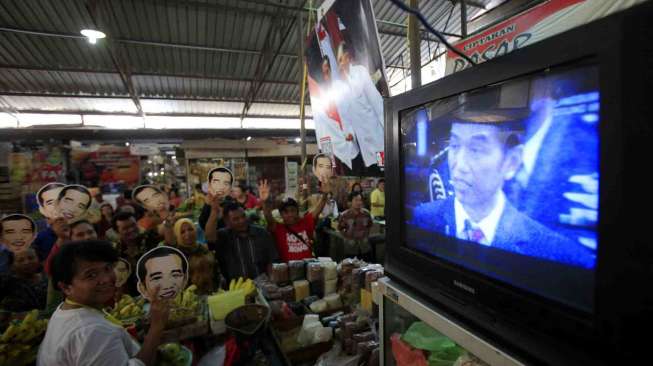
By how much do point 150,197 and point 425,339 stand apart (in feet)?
7.75

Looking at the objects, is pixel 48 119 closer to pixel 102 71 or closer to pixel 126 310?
pixel 102 71

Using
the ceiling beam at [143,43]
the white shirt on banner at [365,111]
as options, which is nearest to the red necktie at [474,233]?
the white shirt on banner at [365,111]

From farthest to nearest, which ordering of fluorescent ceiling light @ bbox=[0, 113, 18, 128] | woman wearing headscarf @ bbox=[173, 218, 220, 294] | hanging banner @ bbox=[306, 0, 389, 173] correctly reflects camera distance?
fluorescent ceiling light @ bbox=[0, 113, 18, 128] < woman wearing headscarf @ bbox=[173, 218, 220, 294] < hanging banner @ bbox=[306, 0, 389, 173]

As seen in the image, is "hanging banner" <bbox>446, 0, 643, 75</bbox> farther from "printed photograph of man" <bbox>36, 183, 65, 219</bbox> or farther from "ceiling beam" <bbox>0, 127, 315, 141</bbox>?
"ceiling beam" <bbox>0, 127, 315, 141</bbox>

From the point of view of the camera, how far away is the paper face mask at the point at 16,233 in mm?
2131

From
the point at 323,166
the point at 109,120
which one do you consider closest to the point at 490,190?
the point at 323,166

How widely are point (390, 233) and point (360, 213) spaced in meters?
2.44

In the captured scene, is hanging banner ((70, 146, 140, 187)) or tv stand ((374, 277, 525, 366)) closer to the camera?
tv stand ((374, 277, 525, 366))

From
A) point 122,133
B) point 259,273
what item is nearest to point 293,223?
point 259,273

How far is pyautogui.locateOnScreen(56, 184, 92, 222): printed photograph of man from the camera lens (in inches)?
92.0

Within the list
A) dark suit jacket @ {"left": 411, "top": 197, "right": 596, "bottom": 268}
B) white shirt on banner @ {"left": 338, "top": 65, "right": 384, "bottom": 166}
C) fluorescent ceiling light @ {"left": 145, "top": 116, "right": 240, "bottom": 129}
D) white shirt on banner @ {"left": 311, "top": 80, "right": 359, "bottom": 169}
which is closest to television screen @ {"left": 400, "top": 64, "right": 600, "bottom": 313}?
dark suit jacket @ {"left": 411, "top": 197, "right": 596, "bottom": 268}

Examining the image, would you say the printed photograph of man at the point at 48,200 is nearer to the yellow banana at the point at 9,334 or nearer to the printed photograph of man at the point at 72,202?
the printed photograph of man at the point at 72,202

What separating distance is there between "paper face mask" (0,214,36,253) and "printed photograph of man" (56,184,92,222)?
216mm

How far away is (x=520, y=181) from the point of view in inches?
28.6
